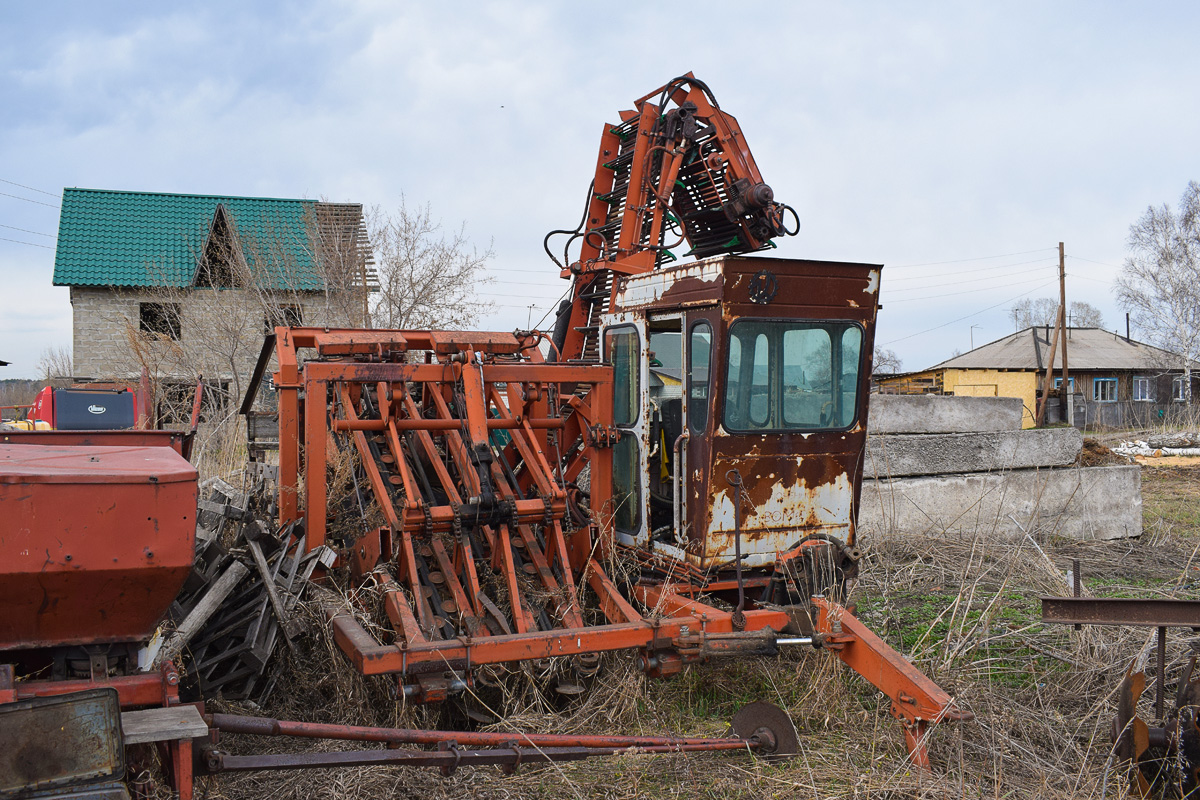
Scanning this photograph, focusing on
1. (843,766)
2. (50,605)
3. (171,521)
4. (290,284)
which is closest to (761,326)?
(843,766)

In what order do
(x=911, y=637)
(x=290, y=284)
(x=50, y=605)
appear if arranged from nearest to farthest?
(x=50, y=605), (x=911, y=637), (x=290, y=284)

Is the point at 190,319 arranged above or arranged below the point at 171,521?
above

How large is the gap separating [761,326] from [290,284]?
13.9 m

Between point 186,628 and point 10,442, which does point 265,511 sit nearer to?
point 186,628

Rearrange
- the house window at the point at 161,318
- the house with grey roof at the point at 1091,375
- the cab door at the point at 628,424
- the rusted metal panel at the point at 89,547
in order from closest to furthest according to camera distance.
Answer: the rusted metal panel at the point at 89,547, the cab door at the point at 628,424, the house window at the point at 161,318, the house with grey roof at the point at 1091,375

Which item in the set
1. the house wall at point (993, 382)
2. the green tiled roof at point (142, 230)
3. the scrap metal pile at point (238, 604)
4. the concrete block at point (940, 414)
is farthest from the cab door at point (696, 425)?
the house wall at point (993, 382)

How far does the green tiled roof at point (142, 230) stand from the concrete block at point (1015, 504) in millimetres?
16471

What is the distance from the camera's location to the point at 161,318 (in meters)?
21.8

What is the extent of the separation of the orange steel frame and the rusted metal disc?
34 centimetres

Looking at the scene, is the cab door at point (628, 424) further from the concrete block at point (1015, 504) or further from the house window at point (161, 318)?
the house window at point (161, 318)

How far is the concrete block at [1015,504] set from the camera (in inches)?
370

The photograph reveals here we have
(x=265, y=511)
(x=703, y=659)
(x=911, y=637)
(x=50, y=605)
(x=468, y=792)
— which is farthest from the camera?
(x=265, y=511)

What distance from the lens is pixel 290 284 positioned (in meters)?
17.1

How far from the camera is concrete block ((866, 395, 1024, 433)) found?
10.5 metres
